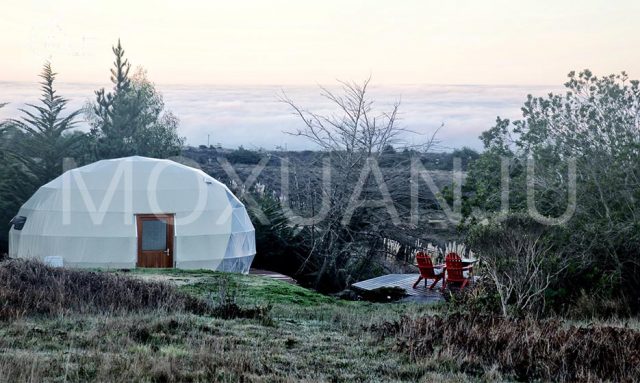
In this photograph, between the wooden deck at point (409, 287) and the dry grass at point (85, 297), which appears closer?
the dry grass at point (85, 297)

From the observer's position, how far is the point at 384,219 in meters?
22.0

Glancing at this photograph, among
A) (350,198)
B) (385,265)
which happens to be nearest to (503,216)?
(350,198)

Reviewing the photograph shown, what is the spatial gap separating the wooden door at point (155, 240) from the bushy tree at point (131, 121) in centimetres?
952

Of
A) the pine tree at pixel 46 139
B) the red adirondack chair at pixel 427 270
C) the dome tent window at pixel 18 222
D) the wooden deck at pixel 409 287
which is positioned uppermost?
the pine tree at pixel 46 139

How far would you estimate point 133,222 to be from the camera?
21.3 metres

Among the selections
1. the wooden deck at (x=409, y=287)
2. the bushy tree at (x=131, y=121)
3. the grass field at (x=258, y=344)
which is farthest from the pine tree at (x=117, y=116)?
the grass field at (x=258, y=344)

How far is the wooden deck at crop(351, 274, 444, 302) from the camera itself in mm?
16320

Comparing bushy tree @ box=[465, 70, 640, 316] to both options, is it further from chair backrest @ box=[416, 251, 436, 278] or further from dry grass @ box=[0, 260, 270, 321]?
dry grass @ box=[0, 260, 270, 321]

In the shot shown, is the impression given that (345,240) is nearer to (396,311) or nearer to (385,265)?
(385,265)

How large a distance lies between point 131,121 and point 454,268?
21.4 metres

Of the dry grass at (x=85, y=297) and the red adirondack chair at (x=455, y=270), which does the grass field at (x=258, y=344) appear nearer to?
the dry grass at (x=85, y=297)

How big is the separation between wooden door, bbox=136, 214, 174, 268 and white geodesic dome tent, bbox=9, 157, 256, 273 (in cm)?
3

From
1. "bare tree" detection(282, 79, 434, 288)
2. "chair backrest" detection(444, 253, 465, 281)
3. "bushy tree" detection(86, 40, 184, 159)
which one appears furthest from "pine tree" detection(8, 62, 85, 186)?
"chair backrest" detection(444, 253, 465, 281)

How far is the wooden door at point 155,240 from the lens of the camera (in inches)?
842
